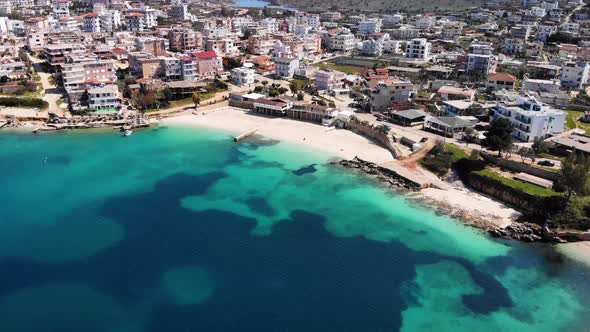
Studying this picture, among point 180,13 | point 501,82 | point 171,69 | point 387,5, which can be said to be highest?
point 387,5

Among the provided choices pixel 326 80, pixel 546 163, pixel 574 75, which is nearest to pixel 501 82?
pixel 574 75

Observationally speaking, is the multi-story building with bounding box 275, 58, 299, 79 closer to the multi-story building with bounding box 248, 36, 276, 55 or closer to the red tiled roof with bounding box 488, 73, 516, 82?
the multi-story building with bounding box 248, 36, 276, 55

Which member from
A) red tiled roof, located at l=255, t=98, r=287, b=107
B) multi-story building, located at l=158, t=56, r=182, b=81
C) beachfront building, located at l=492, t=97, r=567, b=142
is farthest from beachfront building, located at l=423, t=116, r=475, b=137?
multi-story building, located at l=158, t=56, r=182, b=81

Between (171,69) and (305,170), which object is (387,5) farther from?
(305,170)

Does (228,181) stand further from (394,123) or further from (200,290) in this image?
(394,123)

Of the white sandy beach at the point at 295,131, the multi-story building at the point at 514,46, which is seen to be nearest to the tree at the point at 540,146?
the white sandy beach at the point at 295,131

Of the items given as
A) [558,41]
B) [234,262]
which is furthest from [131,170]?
[558,41]
